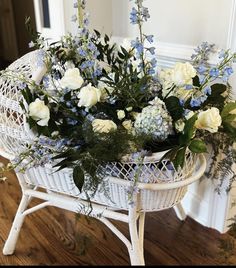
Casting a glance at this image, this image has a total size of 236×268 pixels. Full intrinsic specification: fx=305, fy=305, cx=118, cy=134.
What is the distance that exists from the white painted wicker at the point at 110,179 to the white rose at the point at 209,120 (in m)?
0.13

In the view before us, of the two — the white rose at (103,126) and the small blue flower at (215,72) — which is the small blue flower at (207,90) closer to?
the small blue flower at (215,72)

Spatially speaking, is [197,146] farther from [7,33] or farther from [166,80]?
[7,33]

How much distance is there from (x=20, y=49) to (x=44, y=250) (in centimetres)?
384

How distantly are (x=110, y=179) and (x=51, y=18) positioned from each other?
4.16 ft

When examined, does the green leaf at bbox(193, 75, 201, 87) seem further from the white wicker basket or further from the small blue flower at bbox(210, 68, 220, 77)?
the white wicker basket

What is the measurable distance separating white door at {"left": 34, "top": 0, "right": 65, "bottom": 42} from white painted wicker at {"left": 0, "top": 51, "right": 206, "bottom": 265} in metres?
0.60

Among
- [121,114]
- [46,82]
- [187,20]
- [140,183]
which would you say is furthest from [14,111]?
[187,20]

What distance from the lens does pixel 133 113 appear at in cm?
100

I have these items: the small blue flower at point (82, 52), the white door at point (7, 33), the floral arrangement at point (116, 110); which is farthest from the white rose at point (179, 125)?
the white door at point (7, 33)

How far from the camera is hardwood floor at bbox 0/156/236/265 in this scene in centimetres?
136

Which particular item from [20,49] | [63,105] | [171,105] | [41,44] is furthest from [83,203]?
[20,49]

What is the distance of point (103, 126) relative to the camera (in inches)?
36.7

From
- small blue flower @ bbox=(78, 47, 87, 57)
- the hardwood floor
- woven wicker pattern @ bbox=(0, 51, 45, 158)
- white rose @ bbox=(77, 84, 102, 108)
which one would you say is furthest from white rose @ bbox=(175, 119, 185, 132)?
the hardwood floor

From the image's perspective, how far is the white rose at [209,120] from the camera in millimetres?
907
